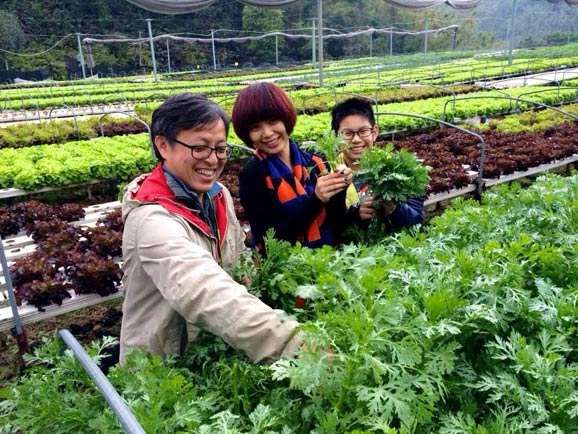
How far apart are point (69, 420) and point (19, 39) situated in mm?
51983

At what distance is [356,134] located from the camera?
324 cm

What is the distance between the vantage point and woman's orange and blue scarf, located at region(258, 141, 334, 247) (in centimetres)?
276

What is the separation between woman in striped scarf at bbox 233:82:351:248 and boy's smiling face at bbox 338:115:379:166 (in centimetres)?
37

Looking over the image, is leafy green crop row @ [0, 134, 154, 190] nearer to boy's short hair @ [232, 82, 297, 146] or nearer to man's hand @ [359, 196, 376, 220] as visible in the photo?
boy's short hair @ [232, 82, 297, 146]

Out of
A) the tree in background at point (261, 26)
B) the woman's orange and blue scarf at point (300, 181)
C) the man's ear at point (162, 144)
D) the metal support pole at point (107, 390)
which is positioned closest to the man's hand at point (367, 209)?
the woman's orange and blue scarf at point (300, 181)

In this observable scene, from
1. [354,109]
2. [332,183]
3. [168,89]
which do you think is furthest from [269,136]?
[168,89]

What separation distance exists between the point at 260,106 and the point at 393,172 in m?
0.80

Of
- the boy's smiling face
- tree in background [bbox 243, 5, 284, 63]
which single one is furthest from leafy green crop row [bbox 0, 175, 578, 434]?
tree in background [bbox 243, 5, 284, 63]

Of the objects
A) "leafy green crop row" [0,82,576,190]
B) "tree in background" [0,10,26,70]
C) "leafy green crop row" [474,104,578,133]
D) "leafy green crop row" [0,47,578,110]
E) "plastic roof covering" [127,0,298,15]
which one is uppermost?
"plastic roof covering" [127,0,298,15]

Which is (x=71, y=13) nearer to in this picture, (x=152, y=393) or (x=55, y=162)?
(x=55, y=162)

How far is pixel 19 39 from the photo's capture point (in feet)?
146

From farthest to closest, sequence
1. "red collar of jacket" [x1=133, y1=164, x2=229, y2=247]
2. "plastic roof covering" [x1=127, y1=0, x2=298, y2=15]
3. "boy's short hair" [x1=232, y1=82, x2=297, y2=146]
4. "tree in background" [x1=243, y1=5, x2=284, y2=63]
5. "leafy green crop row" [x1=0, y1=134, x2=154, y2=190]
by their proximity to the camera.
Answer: "tree in background" [x1=243, y1=5, x2=284, y2=63]
"plastic roof covering" [x1=127, y1=0, x2=298, y2=15]
"leafy green crop row" [x1=0, y1=134, x2=154, y2=190]
"boy's short hair" [x1=232, y1=82, x2=297, y2=146]
"red collar of jacket" [x1=133, y1=164, x2=229, y2=247]

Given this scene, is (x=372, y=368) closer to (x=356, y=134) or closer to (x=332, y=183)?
(x=332, y=183)

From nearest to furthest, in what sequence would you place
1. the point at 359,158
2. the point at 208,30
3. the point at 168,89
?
the point at 359,158 → the point at 168,89 → the point at 208,30
